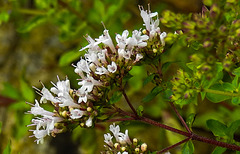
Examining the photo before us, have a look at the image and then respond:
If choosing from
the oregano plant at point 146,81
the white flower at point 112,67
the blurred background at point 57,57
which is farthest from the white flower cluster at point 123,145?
the blurred background at point 57,57

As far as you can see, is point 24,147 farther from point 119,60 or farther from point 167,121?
point 119,60

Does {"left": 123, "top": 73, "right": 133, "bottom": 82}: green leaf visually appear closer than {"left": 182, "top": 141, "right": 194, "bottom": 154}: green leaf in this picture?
No

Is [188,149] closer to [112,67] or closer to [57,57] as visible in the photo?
[112,67]

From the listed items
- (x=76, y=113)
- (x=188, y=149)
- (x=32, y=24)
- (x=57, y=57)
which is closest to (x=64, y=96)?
(x=76, y=113)

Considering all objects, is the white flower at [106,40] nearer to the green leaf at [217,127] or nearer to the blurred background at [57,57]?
the green leaf at [217,127]

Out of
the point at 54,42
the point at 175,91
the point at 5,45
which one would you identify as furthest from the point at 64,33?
the point at 175,91

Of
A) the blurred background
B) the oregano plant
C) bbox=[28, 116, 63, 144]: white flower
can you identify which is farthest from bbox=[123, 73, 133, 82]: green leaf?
the blurred background

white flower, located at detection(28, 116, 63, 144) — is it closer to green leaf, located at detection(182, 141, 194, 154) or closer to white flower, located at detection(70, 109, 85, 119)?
white flower, located at detection(70, 109, 85, 119)
